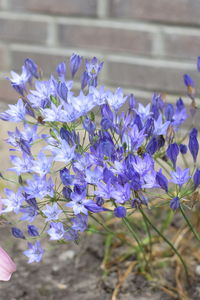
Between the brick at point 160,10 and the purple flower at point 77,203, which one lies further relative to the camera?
the brick at point 160,10

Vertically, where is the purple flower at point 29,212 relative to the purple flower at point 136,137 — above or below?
below

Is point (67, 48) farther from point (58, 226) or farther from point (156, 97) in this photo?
point (58, 226)

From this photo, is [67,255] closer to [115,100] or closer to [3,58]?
[115,100]

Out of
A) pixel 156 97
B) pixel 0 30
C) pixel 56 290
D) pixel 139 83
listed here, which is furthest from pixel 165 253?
pixel 0 30

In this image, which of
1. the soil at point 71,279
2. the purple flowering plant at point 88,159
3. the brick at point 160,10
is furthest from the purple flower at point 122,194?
the brick at point 160,10

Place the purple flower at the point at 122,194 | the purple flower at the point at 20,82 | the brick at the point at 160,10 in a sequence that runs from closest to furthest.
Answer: the purple flower at the point at 122,194 < the purple flower at the point at 20,82 < the brick at the point at 160,10

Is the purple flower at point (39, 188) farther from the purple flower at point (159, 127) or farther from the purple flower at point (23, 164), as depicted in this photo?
the purple flower at point (159, 127)
